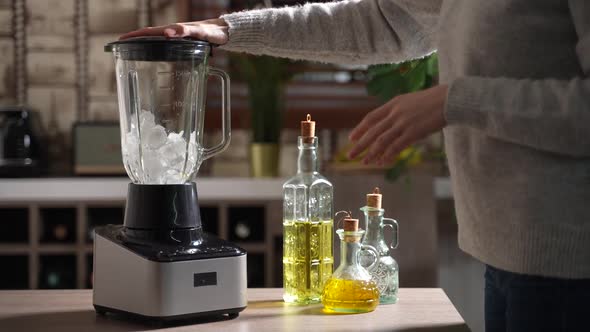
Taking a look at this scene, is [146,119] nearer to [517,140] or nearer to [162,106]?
[162,106]

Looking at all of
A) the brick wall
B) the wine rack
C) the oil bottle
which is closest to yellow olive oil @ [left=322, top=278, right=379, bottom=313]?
the oil bottle

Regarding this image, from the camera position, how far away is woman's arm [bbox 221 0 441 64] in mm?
1443

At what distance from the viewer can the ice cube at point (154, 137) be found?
1.41m

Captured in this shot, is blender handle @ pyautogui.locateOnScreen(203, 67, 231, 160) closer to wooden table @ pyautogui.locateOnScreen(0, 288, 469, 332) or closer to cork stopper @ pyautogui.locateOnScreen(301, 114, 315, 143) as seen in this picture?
cork stopper @ pyautogui.locateOnScreen(301, 114, 315, 143)

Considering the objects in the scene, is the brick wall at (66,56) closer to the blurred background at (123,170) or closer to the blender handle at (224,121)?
the blurred background at (123,170)

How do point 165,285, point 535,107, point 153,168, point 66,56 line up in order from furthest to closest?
1. point 66,56
2. point 153,168
3. point 165,285
4. point 535,107

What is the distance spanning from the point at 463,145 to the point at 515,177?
109 mm

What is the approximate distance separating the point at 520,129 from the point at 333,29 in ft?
1.74

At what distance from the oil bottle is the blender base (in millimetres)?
144

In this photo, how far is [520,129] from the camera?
3.33 feet

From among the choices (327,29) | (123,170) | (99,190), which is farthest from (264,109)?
(327,29)

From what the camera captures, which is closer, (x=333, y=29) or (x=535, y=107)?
(x=535, y=107)

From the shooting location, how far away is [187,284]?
1.29 metres

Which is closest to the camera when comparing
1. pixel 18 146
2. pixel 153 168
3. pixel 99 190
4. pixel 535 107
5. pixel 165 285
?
pixel 535 107
